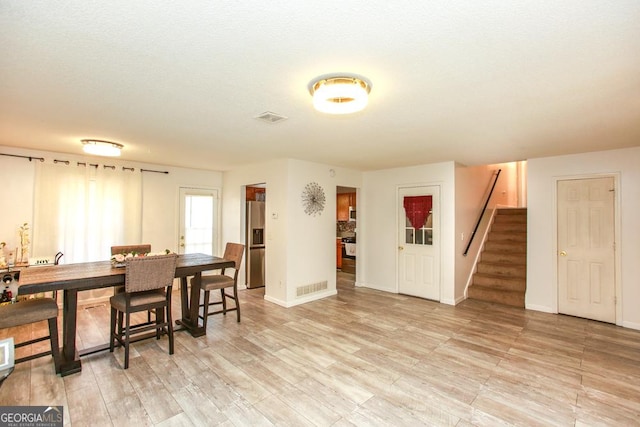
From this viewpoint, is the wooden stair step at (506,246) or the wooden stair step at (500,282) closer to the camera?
the wooden stair step at (500,282)

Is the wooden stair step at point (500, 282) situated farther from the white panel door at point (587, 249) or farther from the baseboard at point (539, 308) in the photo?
the white panel door at point (587, 249)

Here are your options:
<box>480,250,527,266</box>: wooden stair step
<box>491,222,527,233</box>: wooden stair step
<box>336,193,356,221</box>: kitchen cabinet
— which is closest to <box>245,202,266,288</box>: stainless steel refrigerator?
<box>336,193,356,221</box>: kitchen cabinet

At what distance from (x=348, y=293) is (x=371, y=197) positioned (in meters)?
1.98

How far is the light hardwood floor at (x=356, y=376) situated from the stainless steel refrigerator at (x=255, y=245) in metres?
1.85

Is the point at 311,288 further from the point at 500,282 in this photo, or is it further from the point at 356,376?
the point at 500,282

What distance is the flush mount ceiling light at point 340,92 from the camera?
6.34 ft

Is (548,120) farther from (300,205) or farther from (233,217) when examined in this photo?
(233,217)

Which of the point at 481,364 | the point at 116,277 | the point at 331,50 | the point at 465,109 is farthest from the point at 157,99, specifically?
the point at 481,364

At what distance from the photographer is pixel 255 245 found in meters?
5.95

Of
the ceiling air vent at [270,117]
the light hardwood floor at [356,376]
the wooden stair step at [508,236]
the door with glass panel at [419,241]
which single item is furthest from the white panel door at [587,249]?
the ceiling air vent at [270,117]

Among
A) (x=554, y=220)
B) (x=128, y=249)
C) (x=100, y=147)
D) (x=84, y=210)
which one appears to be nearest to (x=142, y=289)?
(x=128, y=249)

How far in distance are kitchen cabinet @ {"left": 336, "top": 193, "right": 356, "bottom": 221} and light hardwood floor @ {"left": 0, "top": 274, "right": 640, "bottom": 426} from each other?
509cm

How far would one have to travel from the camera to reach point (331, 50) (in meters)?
1.65

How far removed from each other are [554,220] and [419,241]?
2.01 meters
